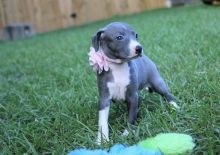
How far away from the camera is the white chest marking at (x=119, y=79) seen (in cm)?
198

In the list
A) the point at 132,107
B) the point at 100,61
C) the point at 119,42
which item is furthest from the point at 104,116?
the point at 119,42

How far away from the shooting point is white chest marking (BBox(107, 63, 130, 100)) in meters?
1.98

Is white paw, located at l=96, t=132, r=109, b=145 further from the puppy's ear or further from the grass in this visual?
the puppy's ear

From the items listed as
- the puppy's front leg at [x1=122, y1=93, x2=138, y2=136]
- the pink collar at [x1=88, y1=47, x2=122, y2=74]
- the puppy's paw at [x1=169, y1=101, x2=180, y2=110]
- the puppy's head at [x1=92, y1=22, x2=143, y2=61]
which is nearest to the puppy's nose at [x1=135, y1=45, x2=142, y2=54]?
the puppy's head at [x1=92, y1=22, x2=143, y2=61]

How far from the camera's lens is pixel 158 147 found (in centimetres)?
160

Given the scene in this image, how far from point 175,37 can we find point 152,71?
247 centimetres

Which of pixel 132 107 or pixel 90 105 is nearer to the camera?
pixel 132 107

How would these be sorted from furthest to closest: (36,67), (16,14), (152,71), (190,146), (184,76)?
1. (16,14)
2. (36,67)
3. (184,76)
4. (152,71)
5. (190,146)

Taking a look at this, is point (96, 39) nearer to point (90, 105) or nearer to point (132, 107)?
point (132, 107)

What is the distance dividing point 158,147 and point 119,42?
0.55m

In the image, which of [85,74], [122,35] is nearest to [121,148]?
[122,35]

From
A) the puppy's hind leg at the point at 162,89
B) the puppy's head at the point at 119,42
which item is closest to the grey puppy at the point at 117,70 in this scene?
the puppy's head at the point at 119,42

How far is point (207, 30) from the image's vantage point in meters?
4.57

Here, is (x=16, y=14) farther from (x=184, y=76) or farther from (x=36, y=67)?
(x=184, y=76)
